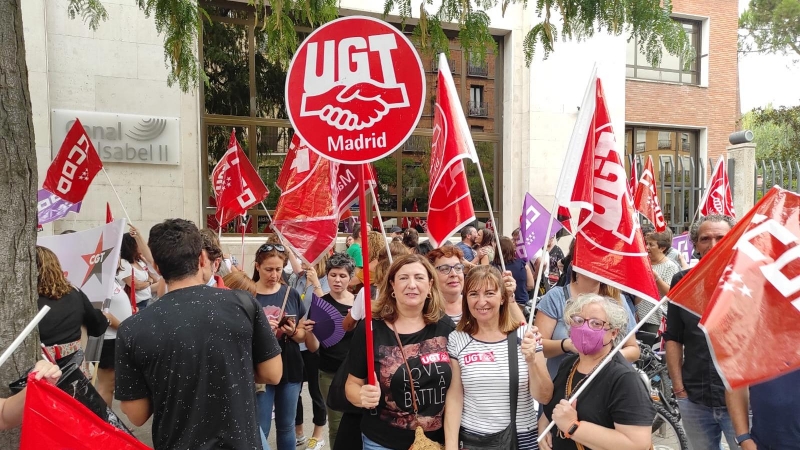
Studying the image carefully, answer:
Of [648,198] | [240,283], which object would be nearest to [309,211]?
[240,283]

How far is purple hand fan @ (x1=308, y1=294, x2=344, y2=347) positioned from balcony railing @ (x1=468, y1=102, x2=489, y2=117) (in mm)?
9960

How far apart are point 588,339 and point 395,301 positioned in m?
1.07

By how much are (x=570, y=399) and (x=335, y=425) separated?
79.8 inches

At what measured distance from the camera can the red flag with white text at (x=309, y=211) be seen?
4602mm

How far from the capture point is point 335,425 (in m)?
4.23

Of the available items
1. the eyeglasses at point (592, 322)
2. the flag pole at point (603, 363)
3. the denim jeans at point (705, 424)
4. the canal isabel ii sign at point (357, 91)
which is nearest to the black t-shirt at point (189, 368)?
the canal isabel ii sign at point (357, 91)

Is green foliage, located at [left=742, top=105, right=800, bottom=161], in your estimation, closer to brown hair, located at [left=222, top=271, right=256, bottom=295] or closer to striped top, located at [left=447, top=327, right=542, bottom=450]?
brown hair, located at [left=222, top=271, right=256, bottom=295]

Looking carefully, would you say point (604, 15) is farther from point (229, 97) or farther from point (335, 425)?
point (229, 97)

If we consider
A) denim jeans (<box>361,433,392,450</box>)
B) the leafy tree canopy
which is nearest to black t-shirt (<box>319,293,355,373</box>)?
denim jeans (<box>361,433,392,450</box>)

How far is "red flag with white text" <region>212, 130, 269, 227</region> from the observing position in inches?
280

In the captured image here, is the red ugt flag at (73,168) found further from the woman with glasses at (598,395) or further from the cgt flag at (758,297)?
the cgt flag at (758,297)

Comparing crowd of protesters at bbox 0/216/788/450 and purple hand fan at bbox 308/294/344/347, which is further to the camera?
purple hand fan at bbox 308/294/344/347

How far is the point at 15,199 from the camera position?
2.87m

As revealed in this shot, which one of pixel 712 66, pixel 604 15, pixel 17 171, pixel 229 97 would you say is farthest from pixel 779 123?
pixel 17 171
